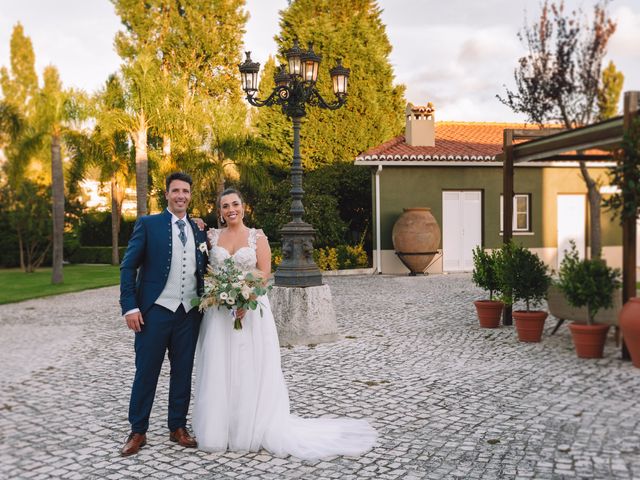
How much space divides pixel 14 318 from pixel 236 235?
28.8ft

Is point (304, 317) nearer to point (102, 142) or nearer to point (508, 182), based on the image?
point (508, 182)

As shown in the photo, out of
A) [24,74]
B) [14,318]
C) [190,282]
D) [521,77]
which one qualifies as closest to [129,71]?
[14,318]

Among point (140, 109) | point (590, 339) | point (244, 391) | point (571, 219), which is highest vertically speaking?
point (140, 109)

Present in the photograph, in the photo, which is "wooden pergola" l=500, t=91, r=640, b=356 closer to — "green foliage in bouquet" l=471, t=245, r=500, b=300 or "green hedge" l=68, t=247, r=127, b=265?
"green foliage in bouquet" l=471, t=245, r=500, b=300

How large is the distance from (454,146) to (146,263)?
16702mm

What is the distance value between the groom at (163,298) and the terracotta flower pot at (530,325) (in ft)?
17.1

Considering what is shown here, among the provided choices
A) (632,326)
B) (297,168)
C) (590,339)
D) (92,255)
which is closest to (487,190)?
(297,168)

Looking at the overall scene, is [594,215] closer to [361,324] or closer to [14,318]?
[361,324]

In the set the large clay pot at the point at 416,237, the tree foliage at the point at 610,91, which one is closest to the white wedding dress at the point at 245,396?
the large clay pot at the point at 416,237

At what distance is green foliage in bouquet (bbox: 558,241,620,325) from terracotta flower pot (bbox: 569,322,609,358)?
0.67 feet

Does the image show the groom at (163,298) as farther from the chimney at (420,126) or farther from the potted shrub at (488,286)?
the chimney at (420,126)

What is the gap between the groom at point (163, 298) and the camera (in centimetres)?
422

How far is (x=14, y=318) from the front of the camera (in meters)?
11.5

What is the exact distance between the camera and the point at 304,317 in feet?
27.5
